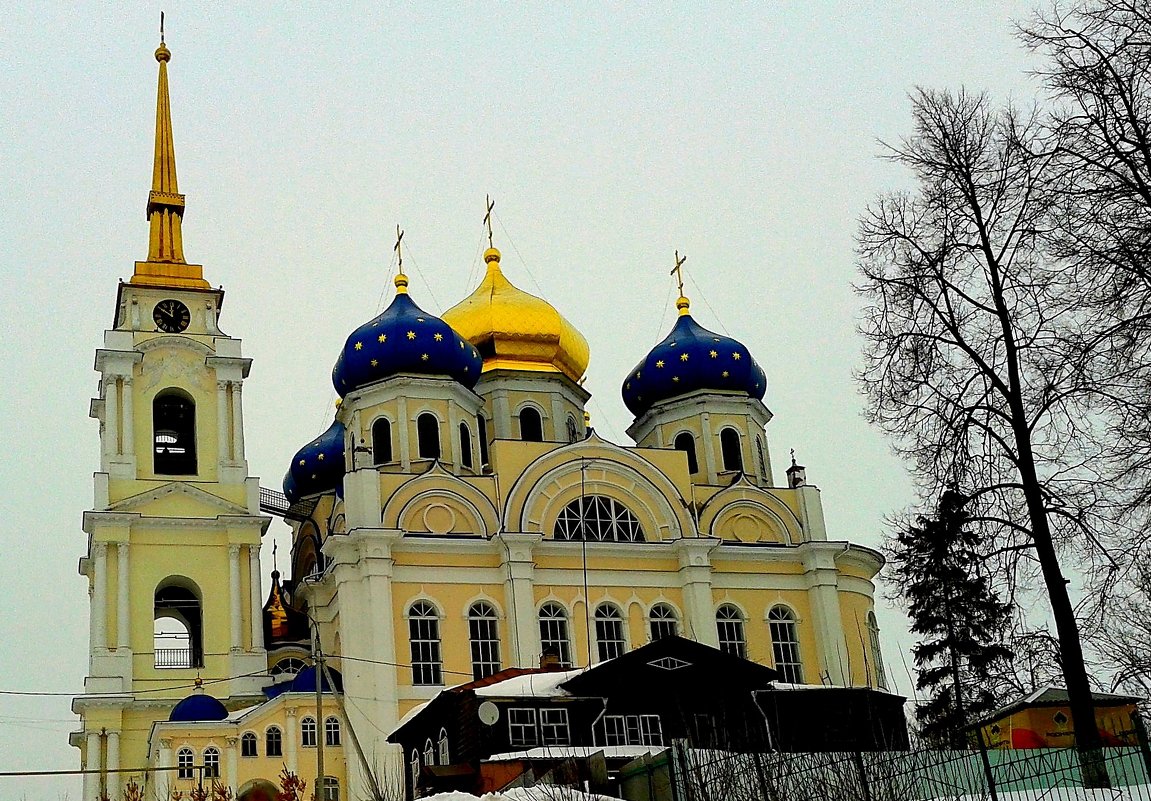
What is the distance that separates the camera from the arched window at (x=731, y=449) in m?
42.9

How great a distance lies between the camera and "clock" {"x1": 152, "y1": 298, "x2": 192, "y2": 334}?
4284 cm

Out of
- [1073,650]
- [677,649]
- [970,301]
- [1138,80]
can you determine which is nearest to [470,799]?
[1073,650]

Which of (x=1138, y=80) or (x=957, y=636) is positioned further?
(x=957, y=636)

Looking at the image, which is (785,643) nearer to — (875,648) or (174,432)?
(875,648)

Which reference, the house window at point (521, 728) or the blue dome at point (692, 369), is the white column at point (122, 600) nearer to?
the blue dome at point (692, 369)

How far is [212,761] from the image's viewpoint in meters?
34.0

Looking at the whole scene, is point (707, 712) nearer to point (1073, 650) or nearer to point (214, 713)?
point (1073, 650)

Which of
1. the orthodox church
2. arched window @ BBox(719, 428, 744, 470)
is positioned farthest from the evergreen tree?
arched window @ BBox(719, 428, 744, 470)

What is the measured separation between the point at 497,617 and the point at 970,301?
68.4ft

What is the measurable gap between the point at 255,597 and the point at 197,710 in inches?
208

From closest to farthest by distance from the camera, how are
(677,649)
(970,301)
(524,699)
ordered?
(970,301) < (524,699) < (677,649)

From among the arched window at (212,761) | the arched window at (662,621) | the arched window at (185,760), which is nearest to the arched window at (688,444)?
the arched window at (662,621)

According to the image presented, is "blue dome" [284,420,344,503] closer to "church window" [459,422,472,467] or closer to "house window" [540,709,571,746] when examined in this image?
"church window" [459,422,472,467]

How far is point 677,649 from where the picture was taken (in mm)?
25562
